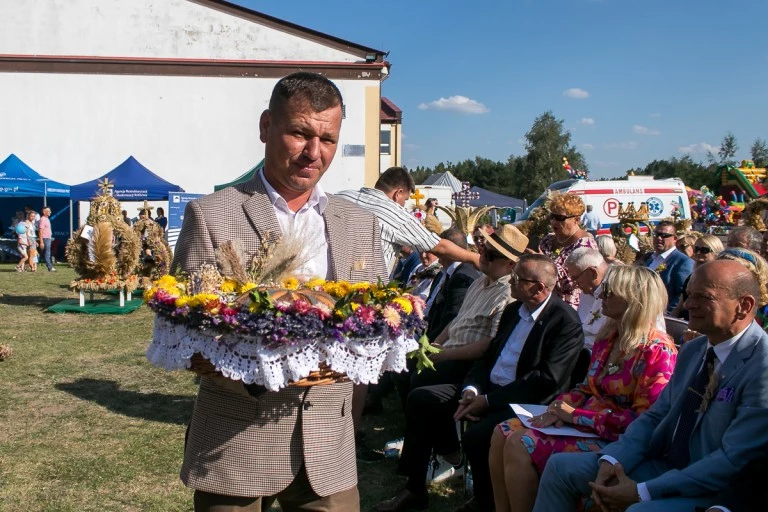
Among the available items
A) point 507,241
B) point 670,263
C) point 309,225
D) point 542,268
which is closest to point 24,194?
point 670,263

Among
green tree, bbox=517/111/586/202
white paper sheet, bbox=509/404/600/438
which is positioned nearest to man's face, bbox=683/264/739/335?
white paper sheet, bbox=509/404/600/438

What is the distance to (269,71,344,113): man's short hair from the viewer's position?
203 centimetres

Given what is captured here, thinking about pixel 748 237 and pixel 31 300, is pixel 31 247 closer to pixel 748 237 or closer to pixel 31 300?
pixel 31 300

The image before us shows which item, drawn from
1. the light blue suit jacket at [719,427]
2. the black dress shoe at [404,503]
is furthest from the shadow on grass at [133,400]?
the light blue suit jacket at [719,427]

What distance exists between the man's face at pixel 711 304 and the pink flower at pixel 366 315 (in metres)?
1.94

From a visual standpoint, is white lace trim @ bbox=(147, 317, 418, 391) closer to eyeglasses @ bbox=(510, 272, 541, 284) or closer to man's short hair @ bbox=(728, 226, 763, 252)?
eyeglasses @ bbox=(510, 272, 541, 284)

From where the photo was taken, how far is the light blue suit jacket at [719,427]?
288cm

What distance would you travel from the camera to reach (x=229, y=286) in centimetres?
190

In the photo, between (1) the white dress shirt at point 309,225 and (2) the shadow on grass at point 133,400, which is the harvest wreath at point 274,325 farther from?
(2) the shadow on grass at point 133,400

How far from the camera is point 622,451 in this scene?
11.1 ft

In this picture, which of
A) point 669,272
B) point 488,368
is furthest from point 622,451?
point 669,272

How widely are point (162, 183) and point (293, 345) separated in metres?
19.0

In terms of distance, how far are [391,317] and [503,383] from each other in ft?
10.1

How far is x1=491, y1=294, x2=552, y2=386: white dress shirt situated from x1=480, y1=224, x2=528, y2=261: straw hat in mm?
600
